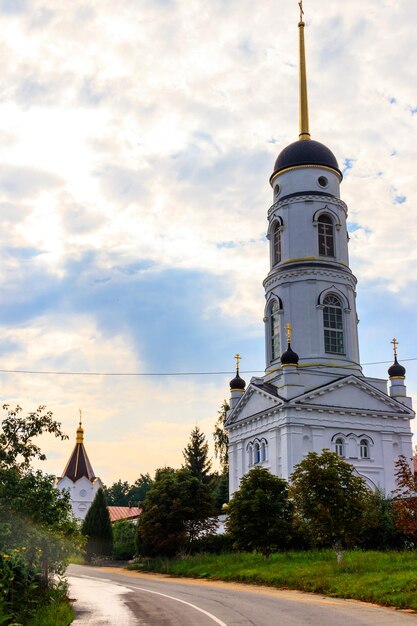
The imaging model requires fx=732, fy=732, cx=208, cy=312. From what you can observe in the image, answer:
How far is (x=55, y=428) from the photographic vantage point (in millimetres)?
17984

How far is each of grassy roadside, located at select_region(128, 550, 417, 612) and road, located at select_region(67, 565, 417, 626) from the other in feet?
2.19

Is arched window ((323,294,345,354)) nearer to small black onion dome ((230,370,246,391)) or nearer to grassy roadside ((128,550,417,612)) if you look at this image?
small black onion dome ((230,370,246,391))

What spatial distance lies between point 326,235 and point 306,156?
5.64 meters

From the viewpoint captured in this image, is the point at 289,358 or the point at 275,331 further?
the point at 275,331

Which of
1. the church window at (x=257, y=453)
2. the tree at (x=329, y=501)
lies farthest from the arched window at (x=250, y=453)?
the tree at (x=329, y=501)

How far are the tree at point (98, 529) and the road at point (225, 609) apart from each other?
3081 cm

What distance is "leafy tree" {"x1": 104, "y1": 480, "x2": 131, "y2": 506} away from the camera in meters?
133

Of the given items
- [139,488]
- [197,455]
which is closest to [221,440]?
[197,455]

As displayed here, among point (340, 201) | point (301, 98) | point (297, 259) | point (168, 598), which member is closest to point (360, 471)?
point (297, 259)

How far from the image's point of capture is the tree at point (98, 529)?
179 feet

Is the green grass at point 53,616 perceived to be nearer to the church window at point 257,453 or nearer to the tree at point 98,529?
the church window at point 257,453

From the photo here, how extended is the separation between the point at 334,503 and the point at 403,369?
20615 mm

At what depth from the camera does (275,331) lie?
4759 centimetres

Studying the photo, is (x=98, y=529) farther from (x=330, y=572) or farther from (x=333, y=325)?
(x=330, y=572)
